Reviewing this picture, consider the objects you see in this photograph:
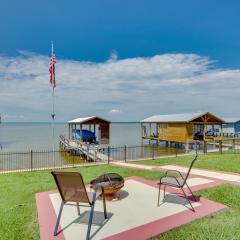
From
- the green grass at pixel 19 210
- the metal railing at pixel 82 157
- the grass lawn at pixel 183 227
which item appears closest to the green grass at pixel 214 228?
the grass lawn at pixel 183 227

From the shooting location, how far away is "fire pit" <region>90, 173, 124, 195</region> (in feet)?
18.7

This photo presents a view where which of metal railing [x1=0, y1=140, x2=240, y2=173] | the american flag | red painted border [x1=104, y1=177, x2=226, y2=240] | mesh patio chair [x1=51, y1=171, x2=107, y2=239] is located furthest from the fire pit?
the american flag

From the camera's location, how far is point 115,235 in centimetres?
419

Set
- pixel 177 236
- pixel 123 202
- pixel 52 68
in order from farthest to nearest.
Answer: pixel 52 68 < pixel 123 202 < pixel 177 236

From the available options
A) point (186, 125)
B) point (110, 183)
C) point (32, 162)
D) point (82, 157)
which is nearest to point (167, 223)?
point (110, 183)

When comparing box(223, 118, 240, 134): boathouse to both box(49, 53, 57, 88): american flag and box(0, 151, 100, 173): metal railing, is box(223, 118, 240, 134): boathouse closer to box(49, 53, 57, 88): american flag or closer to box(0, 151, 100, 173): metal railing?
box(0, 151, 100, 173): metal railing

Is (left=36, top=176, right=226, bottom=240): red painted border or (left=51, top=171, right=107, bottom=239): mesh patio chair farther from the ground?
(left=51, top=171, right=107, bottom=239): mesh patio chair

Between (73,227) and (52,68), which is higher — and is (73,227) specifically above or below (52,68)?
below

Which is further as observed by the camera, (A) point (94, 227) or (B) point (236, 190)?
(B) point (236, 190)

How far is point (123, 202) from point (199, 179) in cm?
357

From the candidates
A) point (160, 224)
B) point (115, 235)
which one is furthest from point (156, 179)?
point (115, 235)

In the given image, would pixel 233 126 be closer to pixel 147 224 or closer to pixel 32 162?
pixel 32 162

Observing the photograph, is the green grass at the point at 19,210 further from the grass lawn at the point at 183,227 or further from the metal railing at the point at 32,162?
the metal railing at the point at 32,162

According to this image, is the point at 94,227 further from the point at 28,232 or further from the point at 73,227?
the point at 28,232
